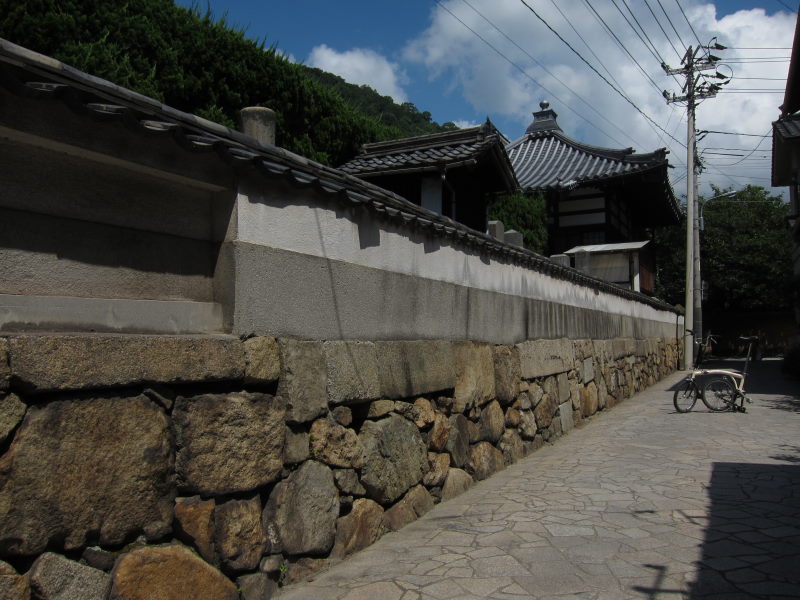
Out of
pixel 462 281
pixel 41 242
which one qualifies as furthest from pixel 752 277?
pixel 41 242

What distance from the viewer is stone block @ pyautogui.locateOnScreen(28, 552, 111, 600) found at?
2.62 metres

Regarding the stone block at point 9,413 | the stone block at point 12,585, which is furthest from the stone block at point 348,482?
the stone block at point 9,413

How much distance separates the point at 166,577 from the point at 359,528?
1750 mm

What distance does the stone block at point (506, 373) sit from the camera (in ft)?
23.9

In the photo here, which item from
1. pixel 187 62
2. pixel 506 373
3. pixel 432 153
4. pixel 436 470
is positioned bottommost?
pixel 436 470

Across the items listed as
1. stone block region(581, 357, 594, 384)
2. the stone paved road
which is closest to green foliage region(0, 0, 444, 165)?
stone block region(581, 357, 594, 384)

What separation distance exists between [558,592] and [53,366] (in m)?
A: 3.09

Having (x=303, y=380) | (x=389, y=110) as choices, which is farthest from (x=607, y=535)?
(x=389, y=110)

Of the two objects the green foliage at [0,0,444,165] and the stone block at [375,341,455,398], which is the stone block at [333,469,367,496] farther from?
the green foliage at [0,0,444,165]

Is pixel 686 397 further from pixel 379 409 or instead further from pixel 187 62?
pixel 187 62

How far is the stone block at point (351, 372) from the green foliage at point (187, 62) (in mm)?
5064

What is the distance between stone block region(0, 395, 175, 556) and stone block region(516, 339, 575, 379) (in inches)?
220

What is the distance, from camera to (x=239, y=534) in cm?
351

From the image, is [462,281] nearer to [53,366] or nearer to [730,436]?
[53,366]
